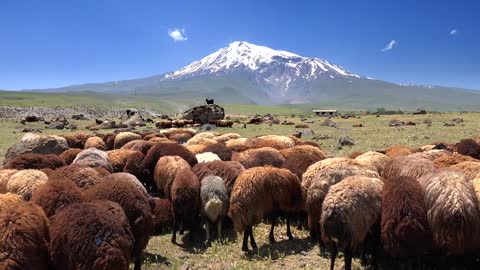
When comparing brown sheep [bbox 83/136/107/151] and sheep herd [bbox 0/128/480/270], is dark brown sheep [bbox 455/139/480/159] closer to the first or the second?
sheep herd [bbox 0/128/480/270]

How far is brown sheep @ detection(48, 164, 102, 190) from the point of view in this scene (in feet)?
33.1

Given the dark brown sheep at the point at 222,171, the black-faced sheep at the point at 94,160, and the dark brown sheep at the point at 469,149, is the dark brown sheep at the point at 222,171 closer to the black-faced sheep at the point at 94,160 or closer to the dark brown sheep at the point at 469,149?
the black-faced sheep at the point at 94,160

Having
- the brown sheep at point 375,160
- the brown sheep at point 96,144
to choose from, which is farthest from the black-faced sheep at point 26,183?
the brown sheep at point 96,144

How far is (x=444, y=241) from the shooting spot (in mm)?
7234

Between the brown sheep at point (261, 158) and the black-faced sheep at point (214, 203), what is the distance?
2.99 m

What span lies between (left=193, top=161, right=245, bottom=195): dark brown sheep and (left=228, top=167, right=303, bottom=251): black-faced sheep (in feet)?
3.35

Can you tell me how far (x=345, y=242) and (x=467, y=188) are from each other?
2418 millimetres

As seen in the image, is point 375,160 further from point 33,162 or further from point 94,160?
point 33,162

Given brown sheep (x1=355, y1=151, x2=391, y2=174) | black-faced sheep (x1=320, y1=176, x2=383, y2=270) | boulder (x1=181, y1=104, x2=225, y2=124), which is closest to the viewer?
black-faced sheep (x1=320, y1=176, x2=383, y2=270)

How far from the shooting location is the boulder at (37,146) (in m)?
17.6

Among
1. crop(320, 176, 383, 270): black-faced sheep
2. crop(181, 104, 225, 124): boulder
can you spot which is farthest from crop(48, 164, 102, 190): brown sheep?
crop(181, 104, 225, 124): boulder

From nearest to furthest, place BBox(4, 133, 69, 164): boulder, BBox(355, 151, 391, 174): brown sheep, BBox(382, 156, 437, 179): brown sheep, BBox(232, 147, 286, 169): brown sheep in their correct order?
1. BBox(382, 156, 437, 179): brown sheep
2. BBox(355, 151, 391, 174): brown sheep
3. BBox(232, 147, 286, 169): brown sheep
4. BBox(4, 133, 69, 164): boulder

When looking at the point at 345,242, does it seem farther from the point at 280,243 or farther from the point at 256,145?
the point at 256,145

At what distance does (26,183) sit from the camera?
987 centimetres
